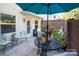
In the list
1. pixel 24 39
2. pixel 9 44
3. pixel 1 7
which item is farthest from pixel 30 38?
pixel 1 7

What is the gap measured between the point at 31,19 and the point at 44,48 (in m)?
0.55

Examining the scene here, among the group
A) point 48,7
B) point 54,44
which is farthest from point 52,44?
point 48,7

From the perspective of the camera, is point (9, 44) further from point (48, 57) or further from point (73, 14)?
point (73, 14)

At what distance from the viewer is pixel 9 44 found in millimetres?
4457

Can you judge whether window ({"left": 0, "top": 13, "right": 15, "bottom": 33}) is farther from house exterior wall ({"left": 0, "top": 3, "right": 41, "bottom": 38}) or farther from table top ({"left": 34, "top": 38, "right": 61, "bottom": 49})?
table top ({"left": 34, "top": 38, "right": 61, "bottom": 49})

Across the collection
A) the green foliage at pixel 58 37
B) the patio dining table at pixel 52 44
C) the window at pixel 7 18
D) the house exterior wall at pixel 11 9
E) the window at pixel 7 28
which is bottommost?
the patio dining table at pixel 52 44

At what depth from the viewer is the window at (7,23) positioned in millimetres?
4418

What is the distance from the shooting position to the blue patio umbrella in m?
4.41

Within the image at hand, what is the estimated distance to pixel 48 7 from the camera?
4.43m

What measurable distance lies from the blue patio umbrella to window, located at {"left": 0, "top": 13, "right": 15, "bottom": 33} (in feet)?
0.91

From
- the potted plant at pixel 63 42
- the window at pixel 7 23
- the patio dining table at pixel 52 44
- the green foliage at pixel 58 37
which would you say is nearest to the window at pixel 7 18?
the window at pixel 7 23

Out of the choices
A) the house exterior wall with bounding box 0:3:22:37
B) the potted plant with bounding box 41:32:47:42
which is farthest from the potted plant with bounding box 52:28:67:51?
the house exterior wall with bounding box 0:3:22:37

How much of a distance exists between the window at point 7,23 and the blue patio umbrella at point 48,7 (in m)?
0.28

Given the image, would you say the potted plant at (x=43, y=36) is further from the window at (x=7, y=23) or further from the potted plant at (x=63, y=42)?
the window at (x=7, y=23)
